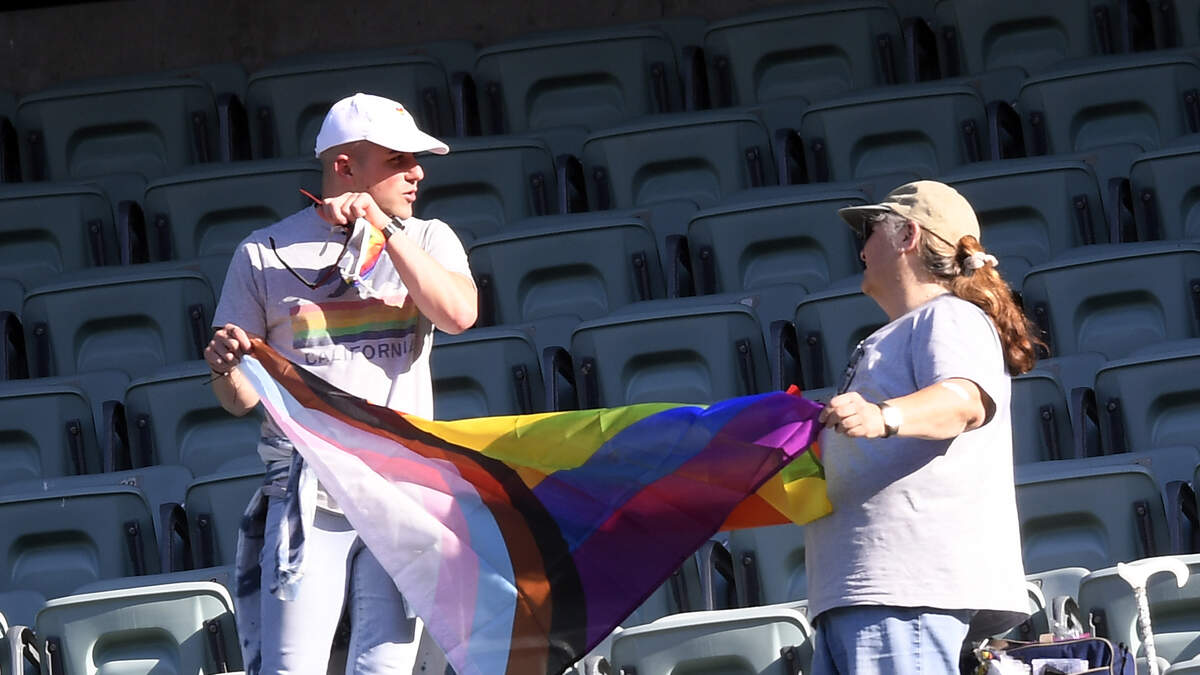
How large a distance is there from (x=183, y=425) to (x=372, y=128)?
2.79m

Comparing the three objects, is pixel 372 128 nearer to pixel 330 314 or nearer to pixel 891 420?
pixel 330 314

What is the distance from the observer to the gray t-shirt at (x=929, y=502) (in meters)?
3.07

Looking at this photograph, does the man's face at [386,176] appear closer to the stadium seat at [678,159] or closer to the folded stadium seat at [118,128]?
the stadium seat at [678,159]

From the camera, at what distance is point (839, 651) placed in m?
3.12

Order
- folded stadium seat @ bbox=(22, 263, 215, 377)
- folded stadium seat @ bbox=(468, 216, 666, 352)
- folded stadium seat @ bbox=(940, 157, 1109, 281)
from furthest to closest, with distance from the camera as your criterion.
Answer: folded stadium seat @ bbox=(22, 263, 215, 377)
folded stadium seat @ bbox=(468, 216, 666, 352)
folded stadium seat @ bbox=(940, 157, 1109, 281)

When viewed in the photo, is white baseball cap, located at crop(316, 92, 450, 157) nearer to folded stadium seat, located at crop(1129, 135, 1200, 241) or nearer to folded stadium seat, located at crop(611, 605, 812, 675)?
folded stadium seat, located at crop(611, 605, 812, 675)

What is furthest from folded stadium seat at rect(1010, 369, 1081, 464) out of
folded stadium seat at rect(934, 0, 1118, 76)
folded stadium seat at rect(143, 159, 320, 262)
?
folded stadium seat at rect(143, 159, 320, 262)

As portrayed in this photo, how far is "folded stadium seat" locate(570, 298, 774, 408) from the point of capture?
5637 mm

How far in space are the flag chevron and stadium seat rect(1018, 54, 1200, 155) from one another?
3728mm

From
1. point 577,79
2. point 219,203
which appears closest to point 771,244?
point 577,79

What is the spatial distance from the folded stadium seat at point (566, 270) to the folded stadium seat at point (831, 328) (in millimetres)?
775

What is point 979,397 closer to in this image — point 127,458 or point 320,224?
point 320,224

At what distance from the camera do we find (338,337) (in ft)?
11.3

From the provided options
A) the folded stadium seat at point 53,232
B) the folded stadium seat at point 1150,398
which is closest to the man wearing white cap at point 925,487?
the folded stadium seat at point 1150,398
